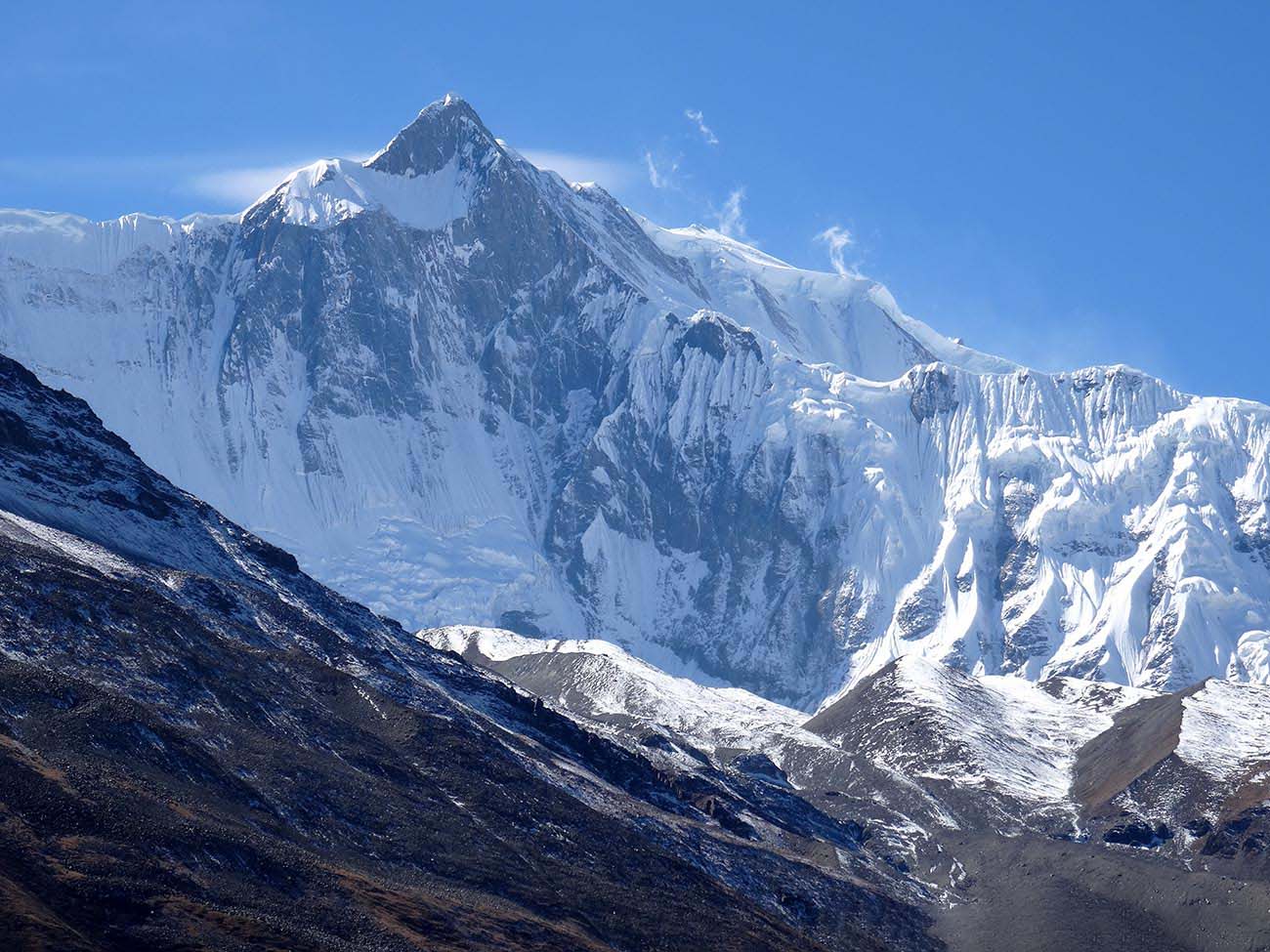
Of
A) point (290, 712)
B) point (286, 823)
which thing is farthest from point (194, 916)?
point (290, 712)

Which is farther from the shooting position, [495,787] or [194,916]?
[495,787]

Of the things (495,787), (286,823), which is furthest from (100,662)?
(495,787)

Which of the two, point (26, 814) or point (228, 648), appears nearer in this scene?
point (26, 814)

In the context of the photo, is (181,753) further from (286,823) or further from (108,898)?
(108,898)

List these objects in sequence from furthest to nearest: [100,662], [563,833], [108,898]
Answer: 1. [563,833]
2. [100,662]
3. [108,898]

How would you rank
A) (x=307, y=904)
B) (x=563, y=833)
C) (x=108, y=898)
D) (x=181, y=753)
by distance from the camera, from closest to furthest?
1. (x=108, y=898)
2. (x=307, y=904)
3. (x=181, y=753)
4. (x=563, y=833)

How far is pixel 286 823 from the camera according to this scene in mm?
163250

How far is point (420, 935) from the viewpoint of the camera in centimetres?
14488

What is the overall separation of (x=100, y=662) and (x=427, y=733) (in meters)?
32.9

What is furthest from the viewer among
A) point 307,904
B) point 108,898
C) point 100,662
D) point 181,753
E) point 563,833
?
point 563,833

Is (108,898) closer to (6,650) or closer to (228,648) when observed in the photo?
(6,650)

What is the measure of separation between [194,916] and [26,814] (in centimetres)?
1310

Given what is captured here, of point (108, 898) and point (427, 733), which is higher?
point (427, 733)

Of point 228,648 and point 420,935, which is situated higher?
point 228,648
